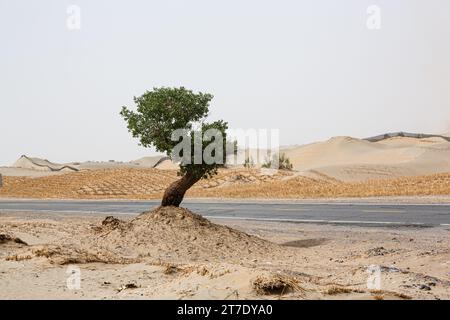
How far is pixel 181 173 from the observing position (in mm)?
16984

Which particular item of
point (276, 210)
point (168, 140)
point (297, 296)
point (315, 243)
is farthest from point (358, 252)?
point (276, 210)

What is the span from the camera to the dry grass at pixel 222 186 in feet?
114

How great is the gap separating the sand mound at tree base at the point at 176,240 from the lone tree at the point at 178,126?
63.1 inches

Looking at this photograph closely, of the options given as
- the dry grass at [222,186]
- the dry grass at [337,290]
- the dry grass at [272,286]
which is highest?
the dry grass at [272,286]

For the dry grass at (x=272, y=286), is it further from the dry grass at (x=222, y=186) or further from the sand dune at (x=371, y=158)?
the sand dune at (x=371, y=158)

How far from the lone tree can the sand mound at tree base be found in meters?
1.60

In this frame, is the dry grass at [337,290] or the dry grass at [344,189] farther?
the dry grass at [344,189]

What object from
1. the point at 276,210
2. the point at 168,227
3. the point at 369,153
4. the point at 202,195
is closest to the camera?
the point at 168,227

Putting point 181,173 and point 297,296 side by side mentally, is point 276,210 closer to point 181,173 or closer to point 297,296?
point 181,173

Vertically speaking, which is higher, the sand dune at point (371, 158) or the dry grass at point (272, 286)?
the dry grass at point (272, 286)

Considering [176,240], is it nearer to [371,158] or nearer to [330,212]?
[330,212]

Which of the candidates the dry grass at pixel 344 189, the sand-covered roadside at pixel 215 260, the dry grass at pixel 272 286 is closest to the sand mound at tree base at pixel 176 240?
the sand-covered roadside at pixel 215 260

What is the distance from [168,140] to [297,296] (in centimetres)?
966

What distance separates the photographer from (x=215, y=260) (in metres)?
13.5
